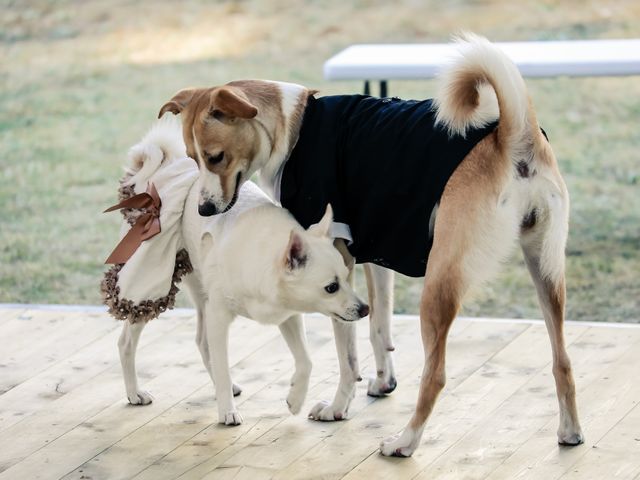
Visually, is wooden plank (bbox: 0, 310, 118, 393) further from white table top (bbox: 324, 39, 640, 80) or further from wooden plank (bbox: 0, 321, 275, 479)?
white table top (bbox: 324, 39, 640, 80)

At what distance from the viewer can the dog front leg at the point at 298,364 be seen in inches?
125

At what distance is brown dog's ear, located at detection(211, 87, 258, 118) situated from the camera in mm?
2893

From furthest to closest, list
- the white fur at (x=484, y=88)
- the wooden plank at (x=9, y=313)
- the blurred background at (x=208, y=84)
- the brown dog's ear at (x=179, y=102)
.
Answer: the blurred background at (x=208, y=84) → the wooden plank at (x=9, y=313) → the brown dog's ear at (x=179, y=102) → the white fur at (x=484, y=88)

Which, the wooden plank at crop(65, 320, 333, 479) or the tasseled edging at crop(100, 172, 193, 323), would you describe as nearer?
→ the wooden plank at crop(65, 320, 333, 479)

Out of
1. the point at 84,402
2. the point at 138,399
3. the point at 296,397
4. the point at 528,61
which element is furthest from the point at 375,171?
the point at 528,61

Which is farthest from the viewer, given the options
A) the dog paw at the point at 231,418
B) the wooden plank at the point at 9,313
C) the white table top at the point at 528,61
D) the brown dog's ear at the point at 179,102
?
the white table top at the point at 528,61

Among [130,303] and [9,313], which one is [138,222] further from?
[9,313]

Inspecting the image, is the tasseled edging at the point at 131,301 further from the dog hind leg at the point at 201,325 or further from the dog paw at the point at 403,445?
the dog paw at the point at 403,445

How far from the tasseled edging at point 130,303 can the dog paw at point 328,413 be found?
0.53 meters

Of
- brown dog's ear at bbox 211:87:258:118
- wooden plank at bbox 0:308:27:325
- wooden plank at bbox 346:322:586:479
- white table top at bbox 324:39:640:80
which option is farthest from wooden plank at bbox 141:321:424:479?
white table top at bbox 324:39:640:80

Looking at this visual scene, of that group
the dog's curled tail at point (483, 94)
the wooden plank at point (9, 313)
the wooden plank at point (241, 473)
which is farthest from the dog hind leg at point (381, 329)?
the wooden plank at point (9, 313)

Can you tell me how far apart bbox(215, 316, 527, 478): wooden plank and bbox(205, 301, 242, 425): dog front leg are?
0.47 ft

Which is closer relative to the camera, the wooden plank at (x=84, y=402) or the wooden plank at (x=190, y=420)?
the wooden plank at (x=190, y=420)

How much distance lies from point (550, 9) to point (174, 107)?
7358 mm
